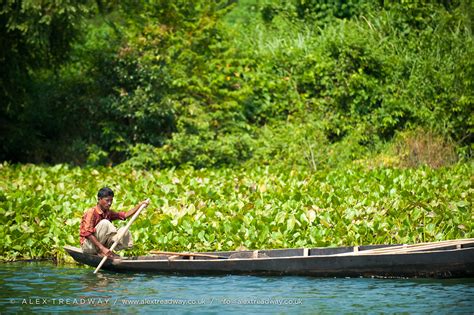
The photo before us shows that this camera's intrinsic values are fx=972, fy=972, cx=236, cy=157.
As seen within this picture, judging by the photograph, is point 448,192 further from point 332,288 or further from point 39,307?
point 39,307

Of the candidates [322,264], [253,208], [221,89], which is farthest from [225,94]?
[322,264]

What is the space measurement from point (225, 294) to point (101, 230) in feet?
7.58

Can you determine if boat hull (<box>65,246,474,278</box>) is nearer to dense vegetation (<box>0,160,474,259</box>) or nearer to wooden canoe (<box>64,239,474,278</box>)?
wooden canoe (<box>64,239,474,278</box>)

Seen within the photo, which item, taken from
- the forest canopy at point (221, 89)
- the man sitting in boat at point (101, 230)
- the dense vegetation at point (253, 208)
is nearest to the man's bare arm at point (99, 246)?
the man sitting in boat at point (101, 230)

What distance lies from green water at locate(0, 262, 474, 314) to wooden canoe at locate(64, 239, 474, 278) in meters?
0.10

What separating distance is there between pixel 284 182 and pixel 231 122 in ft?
18.6

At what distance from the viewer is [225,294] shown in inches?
444

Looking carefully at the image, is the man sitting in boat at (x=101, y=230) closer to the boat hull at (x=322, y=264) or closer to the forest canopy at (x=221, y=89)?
the boat hull at (x=322, y=264)

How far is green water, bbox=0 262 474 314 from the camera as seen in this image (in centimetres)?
1044

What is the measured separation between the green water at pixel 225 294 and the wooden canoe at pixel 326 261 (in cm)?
10

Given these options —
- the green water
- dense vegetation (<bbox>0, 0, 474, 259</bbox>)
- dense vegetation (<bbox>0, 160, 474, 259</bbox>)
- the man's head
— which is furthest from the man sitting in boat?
dense vegetation (<bbox>0, 0, 474, 259</bbox>)

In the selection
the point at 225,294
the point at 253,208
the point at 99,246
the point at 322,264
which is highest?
the point at 253,208

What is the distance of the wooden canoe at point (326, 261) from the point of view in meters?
11.7

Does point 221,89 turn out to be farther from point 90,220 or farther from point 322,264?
point 322,264
